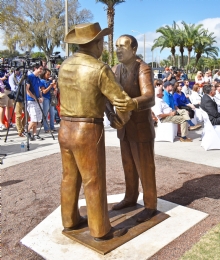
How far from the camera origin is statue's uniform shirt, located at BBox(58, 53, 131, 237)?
2658 mm

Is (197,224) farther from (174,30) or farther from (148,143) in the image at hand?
(174,30)

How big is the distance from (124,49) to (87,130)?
911 millimetres

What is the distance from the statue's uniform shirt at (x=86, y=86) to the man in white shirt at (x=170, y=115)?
18.2 ft

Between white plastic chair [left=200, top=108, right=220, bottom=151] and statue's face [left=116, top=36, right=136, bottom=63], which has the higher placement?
statue's face [left=116, top=36, right=136, bottom=63]

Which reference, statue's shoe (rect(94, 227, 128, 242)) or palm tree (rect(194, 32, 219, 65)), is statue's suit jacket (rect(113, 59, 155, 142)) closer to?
Result: statue's shoe (rect(94, 227, 128, 242))

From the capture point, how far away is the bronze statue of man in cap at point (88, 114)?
266 centimetres

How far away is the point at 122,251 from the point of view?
117 inches

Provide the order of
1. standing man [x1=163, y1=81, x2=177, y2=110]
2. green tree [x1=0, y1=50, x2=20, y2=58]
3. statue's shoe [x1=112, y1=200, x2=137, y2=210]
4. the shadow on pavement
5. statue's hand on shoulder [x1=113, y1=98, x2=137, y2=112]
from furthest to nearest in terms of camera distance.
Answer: green tree [x1=0, y1=50, x2=20, y2=58] < standing man [x1=163, y1=81, x2=177, y2=110] < the shadow on pavement < statue's shoe [x1=112, y1=200, x2=137, y2=210] < statue's hand on shoulder [x1=113, y1=98, x2=137, y2=112]

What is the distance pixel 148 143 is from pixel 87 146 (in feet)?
2.76

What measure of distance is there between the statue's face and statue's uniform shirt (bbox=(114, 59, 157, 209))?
101mm

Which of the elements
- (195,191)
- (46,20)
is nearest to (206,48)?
(46,20)

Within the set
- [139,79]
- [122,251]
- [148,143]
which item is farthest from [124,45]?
[122,251]

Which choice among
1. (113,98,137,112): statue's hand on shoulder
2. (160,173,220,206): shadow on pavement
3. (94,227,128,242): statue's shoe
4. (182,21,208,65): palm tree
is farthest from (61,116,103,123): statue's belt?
(182,21,208,65): palm tree

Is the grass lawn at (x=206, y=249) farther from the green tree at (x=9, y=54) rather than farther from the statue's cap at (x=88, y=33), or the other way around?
the green tree at (x=9, y=54)
